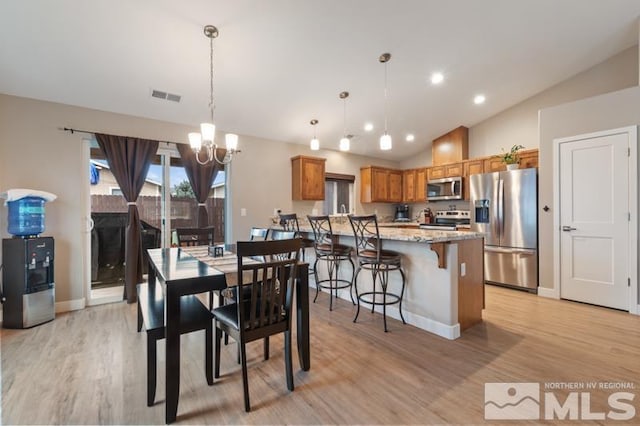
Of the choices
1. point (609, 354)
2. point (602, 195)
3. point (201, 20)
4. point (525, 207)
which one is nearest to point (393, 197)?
point (525, 207)

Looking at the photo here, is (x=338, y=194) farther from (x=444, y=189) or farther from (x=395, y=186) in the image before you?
(x=444, y=189)

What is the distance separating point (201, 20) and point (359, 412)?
3312 millimetres

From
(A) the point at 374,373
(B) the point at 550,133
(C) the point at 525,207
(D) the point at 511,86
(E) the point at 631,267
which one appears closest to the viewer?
(A) the point at 374,373

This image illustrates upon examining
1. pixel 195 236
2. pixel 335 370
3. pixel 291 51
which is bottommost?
pixel 335 370

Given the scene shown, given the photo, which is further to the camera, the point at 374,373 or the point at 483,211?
the point at 483,211

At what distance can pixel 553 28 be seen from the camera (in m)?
3.38

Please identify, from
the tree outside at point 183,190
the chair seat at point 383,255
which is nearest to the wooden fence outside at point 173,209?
the tree outside at point 183,190

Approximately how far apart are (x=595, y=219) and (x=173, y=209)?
560cm

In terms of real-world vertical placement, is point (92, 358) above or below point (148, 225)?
below

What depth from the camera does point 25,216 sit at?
3076 mm

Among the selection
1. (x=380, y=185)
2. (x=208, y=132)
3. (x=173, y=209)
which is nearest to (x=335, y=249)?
(x=208, y=132)

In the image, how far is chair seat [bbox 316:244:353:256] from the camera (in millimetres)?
3482

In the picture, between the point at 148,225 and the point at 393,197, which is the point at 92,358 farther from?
the point at 393,197

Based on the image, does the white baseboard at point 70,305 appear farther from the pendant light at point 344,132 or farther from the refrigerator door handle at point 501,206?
the refrigerator door handle at point 501,206
